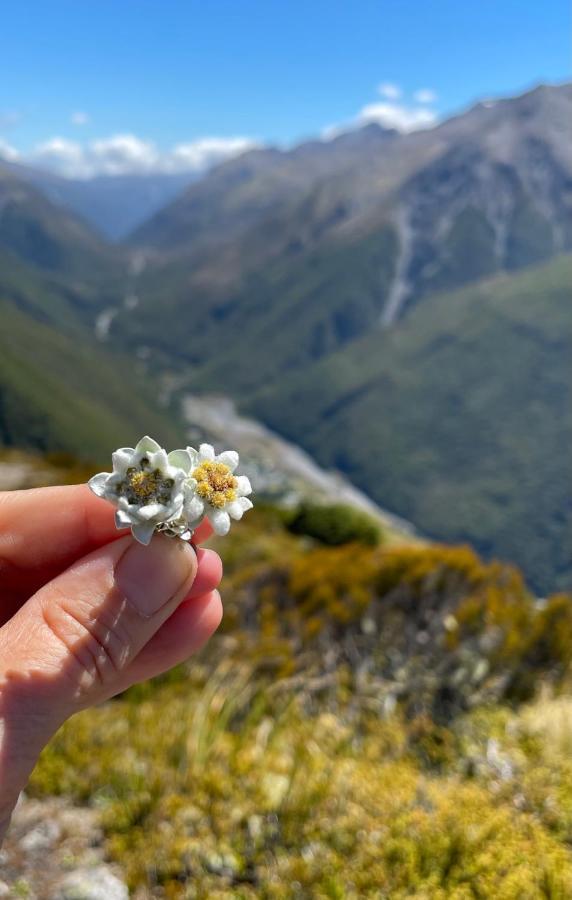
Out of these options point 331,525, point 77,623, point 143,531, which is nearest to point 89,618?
point 77,623

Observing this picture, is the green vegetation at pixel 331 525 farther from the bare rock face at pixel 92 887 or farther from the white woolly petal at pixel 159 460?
the white woolly petal at pixel 159 460

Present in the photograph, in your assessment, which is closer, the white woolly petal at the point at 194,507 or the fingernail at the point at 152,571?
the white woolly petal at the point at 194,507

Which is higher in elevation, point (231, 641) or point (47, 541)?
point (47, 541)

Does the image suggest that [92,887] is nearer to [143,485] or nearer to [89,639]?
[89,639]

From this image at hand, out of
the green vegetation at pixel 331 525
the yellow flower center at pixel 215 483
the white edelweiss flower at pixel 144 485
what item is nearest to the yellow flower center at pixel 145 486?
the white edelweiss flower at pixel 144 485

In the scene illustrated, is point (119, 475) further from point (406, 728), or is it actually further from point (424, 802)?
point (406, 728)

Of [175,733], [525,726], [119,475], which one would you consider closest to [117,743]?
[175,733]
